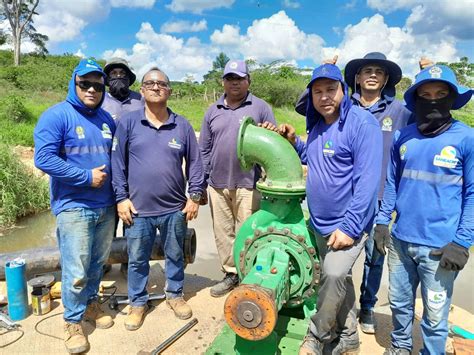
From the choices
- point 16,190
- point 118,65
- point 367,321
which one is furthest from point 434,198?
point 16,190

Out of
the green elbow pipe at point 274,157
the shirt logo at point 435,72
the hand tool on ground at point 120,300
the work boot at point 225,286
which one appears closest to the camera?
the shirt logo at point 435,72

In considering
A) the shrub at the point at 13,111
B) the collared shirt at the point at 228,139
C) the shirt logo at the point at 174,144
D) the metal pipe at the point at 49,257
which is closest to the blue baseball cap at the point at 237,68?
the collared shirt at the point at 228,139

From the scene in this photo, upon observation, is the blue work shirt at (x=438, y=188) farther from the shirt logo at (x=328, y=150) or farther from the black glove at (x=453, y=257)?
the shirt logo at (x=328, y=150)

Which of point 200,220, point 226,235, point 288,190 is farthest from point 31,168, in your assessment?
point 288,190

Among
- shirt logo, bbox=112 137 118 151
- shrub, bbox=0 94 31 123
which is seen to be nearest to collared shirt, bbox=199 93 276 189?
shirt logo, bbox=112 137 118 151

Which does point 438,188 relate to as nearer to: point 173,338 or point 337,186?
point 337,186

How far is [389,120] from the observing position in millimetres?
2865

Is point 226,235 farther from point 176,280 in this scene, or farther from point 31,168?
point 31,168

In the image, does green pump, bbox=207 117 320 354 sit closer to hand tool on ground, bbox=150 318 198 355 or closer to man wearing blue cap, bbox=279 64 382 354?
man wearing blue cap, bbox=279 64 382 354

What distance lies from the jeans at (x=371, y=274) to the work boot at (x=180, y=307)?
1438mm

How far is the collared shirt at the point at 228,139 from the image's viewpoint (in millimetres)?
3479

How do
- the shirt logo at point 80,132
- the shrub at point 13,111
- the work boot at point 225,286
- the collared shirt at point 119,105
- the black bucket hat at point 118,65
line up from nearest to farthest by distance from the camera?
the shirt logo at point 80,132 → the work boot at point 225,286 → the collared shirt at point 119,105 → the black bucket hat at point 118,65 → the shrub at point 13,111

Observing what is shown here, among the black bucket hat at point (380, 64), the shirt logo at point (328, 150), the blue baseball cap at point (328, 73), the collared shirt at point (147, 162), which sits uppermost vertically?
the black bucket hat at point (380, 64)

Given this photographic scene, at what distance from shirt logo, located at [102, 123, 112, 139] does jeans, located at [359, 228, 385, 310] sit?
6.89ft
